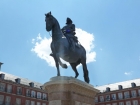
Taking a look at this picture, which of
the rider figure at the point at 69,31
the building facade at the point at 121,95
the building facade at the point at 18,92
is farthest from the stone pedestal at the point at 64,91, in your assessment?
the building facade at the point at 121,95

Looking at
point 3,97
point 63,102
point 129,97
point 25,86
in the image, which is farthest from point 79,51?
point 129,97

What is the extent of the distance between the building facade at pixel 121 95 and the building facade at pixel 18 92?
67.8 ft

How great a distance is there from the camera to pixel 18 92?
179ft

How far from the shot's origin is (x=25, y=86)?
57281mm

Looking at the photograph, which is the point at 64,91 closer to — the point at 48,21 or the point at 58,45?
the point at 58,45

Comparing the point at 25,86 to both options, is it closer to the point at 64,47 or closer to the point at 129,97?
the point at 129,97

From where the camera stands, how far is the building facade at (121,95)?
62.4 meters

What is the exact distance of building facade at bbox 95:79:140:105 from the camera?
62375mm

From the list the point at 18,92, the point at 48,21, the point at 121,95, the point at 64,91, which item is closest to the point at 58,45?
the point at 48,21

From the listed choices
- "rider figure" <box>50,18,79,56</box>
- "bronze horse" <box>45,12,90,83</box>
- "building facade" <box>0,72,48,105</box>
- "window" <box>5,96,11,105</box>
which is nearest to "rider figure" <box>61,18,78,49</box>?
"rider figure" <box>50,18,79,56</box>

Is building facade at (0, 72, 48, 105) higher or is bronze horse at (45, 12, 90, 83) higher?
building facade at (0, 72, 48, 105)

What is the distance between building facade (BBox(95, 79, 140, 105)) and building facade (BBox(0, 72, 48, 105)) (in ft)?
67.8

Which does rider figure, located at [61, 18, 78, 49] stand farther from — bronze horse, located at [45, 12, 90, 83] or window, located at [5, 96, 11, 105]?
window, located at [5, 96, 11, 105]

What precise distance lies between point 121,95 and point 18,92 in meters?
32.3
